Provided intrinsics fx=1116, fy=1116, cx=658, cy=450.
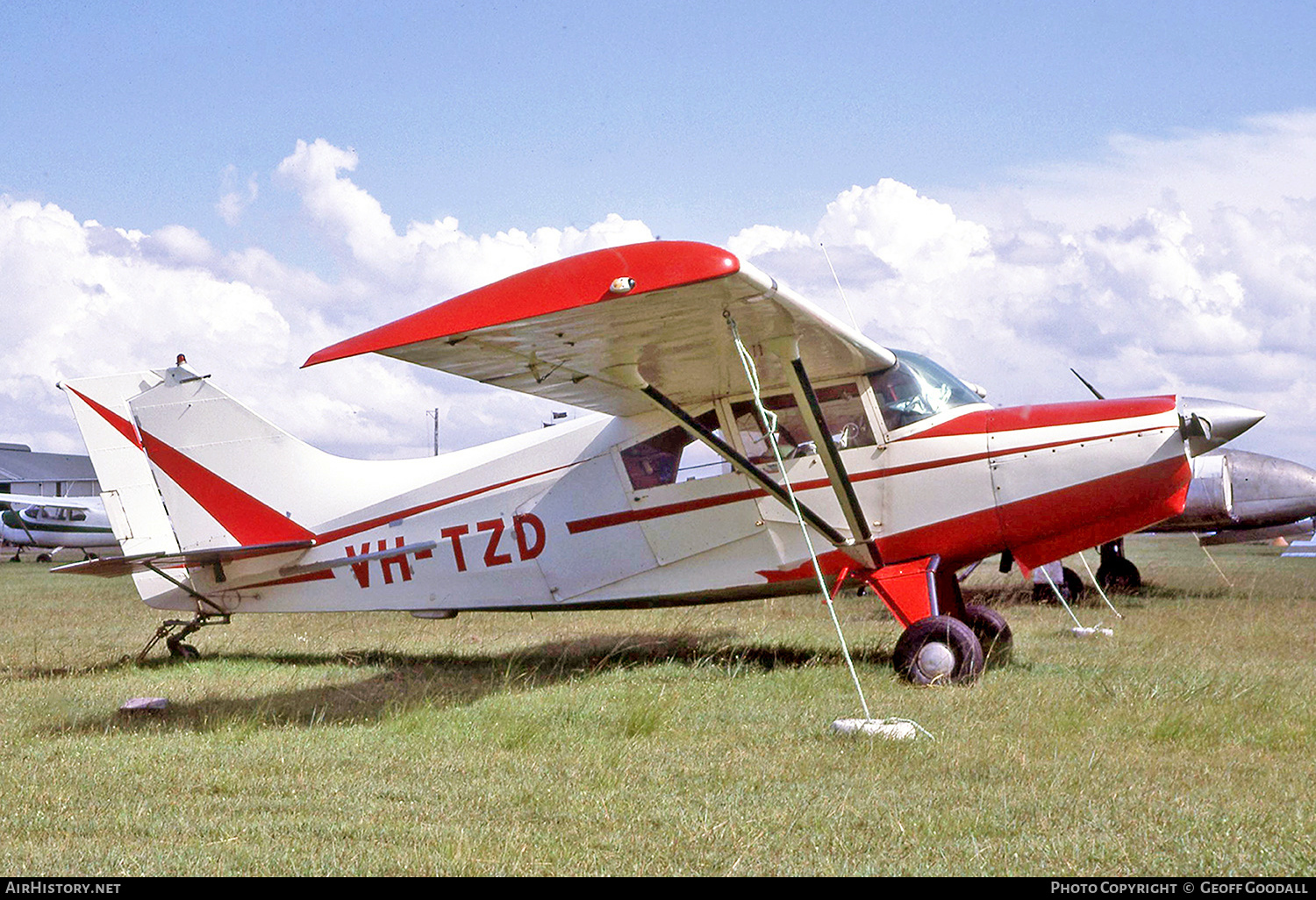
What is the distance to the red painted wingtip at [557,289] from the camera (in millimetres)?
5941

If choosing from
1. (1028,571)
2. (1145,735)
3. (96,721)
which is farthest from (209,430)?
(1145,735)

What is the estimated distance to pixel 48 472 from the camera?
79.8 m

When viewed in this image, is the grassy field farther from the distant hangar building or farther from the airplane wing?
the distant hangar building

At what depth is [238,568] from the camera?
33.0ft

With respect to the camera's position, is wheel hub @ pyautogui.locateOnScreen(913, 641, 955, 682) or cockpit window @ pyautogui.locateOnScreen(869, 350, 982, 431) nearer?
wheel hub @ pyautogui.locateOnScreen(913, 641, 955, 682)

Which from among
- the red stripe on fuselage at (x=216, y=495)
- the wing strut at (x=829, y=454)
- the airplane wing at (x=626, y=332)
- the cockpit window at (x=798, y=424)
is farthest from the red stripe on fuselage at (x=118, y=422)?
the wing strut at (x=829, y=454)

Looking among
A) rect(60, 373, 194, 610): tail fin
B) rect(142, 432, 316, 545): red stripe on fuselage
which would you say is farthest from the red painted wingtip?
rect(60, 373, 194, 610): tail fin

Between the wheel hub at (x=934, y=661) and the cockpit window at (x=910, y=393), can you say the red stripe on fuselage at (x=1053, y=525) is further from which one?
the wheel hub at (x=934, y=661)

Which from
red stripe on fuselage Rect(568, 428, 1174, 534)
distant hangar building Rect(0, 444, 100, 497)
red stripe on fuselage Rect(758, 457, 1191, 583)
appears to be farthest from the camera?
distant hangar building Rect(0, 444, 100, 497)

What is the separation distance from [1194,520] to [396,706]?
12717mm

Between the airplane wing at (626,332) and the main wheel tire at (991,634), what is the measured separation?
7.80 ft

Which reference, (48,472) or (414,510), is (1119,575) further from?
(48,472)

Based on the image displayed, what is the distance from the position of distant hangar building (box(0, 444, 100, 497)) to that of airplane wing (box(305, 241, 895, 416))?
250ft

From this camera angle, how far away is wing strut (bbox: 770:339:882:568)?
24.0ft
